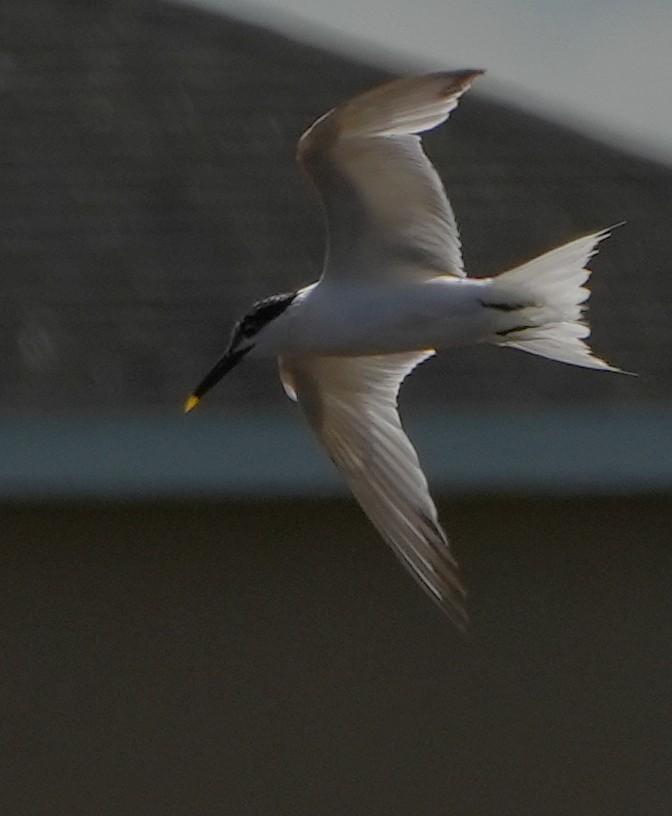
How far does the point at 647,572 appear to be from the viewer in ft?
21.6

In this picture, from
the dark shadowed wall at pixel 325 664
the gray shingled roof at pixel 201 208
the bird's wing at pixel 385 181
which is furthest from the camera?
the gray shingled roof at pixel 201 208

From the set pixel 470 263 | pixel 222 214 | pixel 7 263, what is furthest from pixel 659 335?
pixel 7 263

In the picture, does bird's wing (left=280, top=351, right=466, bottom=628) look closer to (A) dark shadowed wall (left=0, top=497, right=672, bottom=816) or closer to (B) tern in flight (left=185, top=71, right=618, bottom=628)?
(B) tern in flight (left=185, top=71, right=618, bottom=628)

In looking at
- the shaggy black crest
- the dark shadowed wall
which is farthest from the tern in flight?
the dark shadowed wall

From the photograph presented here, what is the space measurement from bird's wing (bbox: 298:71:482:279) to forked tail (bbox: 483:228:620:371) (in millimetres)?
285

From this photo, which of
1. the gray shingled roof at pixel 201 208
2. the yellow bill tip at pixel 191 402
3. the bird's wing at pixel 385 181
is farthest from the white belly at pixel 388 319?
the gray shingled roof at pixel 201 208

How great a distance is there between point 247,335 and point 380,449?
54 centimetres

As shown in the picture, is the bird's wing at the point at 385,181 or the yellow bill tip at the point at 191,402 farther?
the yellow bill tip at the point at 191,402

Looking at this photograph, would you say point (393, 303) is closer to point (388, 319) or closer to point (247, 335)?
point (388, 319)

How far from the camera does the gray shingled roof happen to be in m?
6.53

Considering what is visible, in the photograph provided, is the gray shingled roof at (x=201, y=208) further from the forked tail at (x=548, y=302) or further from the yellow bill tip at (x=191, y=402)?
the forked tail at (x=548, y=302)

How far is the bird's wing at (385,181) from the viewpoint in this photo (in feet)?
17.6

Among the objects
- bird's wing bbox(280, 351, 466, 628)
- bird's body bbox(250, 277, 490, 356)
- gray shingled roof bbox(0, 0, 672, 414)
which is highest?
bird's body bbox(250, 277, 490, 356)

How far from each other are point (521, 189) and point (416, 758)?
7.55 feet
